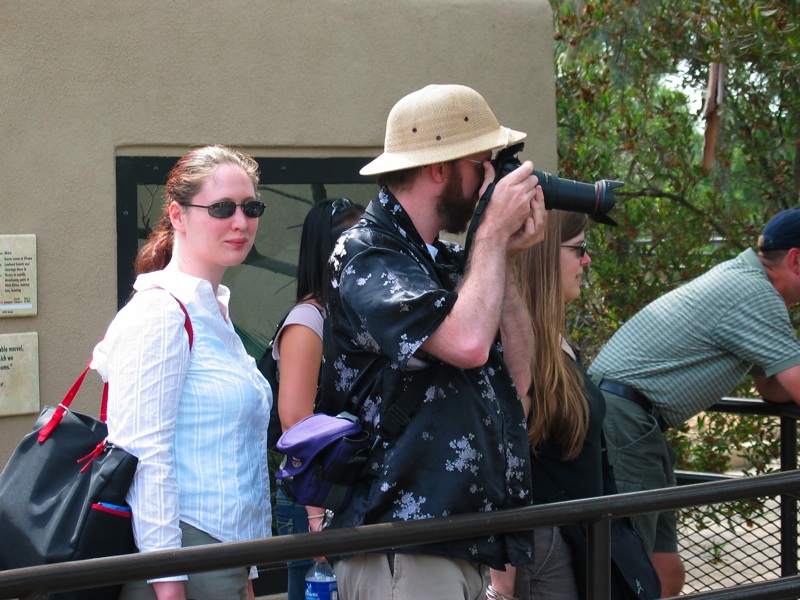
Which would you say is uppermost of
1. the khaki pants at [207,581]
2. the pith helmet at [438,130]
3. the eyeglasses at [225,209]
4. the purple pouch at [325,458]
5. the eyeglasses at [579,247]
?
the pith helmet at [438,130]

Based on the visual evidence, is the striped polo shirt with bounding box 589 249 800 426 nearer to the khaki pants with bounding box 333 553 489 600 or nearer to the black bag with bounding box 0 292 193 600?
the khaki pants with bounding box 333 553 489 600

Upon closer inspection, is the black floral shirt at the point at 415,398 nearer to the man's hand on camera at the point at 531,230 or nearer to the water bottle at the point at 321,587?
the man's hand on camera at the point at 531,230

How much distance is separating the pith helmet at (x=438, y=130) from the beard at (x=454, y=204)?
76 millimetres

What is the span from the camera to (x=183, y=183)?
2.55 m

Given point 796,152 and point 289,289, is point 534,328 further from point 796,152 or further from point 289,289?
point 796,152

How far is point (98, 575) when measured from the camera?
1797mm

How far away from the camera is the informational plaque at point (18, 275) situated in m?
3.69

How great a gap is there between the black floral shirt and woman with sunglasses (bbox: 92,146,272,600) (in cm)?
25

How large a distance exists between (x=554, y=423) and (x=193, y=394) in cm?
106

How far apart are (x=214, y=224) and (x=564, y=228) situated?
1260 mm

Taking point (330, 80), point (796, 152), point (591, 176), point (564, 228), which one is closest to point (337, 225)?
point (564, 228)

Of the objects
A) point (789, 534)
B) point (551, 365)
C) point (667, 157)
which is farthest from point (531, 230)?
point (667, 157)

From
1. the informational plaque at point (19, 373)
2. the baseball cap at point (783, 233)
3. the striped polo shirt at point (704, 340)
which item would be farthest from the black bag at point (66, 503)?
the baseball cap at point (783, 233)

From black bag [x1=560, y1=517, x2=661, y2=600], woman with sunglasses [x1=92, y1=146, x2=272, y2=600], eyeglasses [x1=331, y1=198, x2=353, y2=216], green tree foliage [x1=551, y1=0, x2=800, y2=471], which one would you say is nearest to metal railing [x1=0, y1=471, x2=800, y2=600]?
woman with sunglasses [x1=92, y1=146, x2=272, y2=600]
